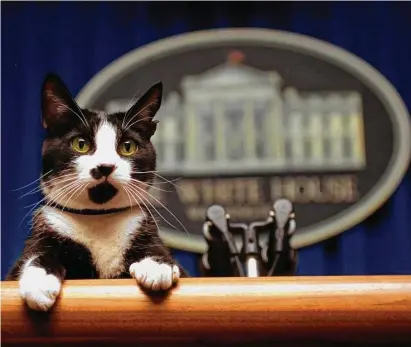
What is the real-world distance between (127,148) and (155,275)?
18 centimetres

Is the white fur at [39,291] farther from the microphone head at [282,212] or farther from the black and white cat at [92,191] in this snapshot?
the microphone head at [282,212]

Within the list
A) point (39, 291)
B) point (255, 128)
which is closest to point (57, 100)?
point (39, 291)

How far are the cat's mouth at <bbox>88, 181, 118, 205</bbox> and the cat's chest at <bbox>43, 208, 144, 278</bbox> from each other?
2cm

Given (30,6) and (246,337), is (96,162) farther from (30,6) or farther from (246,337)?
(30,6)

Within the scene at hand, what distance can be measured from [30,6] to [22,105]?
0.23 metres

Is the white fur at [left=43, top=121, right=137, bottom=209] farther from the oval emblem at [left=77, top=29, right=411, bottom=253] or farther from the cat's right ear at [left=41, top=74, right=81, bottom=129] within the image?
the oval emblem at [left=77, top=29, right=411, bottom=253]

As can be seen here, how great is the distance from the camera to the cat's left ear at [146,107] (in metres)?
0.66

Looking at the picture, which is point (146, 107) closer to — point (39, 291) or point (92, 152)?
point (92, 152)

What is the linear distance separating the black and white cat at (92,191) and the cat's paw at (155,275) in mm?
50

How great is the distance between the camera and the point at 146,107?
66cm

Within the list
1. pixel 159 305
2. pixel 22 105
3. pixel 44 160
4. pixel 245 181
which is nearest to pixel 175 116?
pixel 245 181

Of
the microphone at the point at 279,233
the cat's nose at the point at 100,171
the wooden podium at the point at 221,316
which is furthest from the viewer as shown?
the microphone at the point at 279,233

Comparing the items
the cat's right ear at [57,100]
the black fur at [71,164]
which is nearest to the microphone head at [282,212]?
the black fur at [71,164]

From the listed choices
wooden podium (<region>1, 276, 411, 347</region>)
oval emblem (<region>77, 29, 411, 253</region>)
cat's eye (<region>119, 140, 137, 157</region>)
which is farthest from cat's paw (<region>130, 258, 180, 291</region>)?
oval emblem (<region>77, 29, 411, 253</region>)
